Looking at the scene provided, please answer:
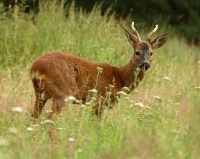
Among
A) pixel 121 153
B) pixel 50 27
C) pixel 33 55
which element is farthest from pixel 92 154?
pixel 50 27

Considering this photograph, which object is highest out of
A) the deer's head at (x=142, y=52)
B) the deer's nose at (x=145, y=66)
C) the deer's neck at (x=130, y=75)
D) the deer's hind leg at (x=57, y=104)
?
the deer's head at (x=142, y=52)

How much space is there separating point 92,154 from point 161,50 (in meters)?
7.46

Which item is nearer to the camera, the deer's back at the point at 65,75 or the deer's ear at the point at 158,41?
the deer's back at the point at 65,75

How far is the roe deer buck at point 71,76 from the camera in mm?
7676

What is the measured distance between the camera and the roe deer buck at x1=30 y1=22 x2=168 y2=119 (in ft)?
25.2

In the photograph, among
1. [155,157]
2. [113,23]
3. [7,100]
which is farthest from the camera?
[113,23]

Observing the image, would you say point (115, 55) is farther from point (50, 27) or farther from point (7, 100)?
point (7, 100)

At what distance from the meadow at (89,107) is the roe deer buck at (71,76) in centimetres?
19

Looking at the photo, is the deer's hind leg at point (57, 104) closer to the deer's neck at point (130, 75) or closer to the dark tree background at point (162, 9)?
the deer's neck at point (130, 75)

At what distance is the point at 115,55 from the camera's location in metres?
11.4

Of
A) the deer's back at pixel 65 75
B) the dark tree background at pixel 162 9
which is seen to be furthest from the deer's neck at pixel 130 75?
the dark tree background at pixel 162 9

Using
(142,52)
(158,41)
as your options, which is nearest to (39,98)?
(142,52)

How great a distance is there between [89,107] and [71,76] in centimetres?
192

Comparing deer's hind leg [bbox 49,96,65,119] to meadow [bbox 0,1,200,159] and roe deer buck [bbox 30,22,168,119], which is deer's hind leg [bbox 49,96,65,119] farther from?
meadow [bbox 0,1,200,159]
